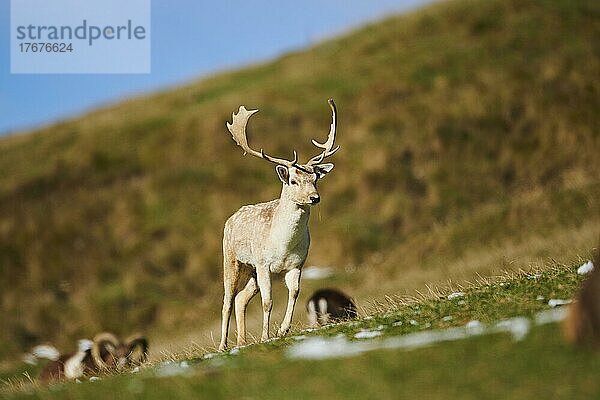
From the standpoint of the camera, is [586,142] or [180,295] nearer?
[180,295]

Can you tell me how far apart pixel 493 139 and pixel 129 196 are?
646 inches

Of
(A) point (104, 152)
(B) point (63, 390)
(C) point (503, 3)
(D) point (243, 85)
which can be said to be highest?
(C) point (503, 3)

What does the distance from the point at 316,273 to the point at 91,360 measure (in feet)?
48.4

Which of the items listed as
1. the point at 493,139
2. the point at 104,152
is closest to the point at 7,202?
the point at 104,152

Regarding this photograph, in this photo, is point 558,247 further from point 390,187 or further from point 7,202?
point 7,202

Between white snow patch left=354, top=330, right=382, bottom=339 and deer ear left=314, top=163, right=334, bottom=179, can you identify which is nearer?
white snow patch left=354, top=330, right=382, bottom=339

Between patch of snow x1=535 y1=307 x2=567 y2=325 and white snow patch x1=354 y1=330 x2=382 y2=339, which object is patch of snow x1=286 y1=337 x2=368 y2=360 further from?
patch of snow x1=535 y1=307 x2=567 y2=325

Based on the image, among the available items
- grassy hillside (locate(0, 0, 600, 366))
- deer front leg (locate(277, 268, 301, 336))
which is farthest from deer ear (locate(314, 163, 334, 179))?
grassy hillside (locate(0, 0, 600, 366))

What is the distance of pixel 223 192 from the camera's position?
41.3 m

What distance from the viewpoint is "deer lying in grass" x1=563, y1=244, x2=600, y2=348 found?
26.0 feet

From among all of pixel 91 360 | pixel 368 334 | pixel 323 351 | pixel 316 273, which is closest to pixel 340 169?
pixel 316 273

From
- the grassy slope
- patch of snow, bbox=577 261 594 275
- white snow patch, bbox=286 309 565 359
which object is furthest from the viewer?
patch of snow, bbox=577 261 594 275

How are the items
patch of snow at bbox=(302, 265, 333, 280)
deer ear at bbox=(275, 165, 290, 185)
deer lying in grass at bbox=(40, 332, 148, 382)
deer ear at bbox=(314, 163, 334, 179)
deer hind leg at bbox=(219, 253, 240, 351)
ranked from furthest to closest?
patch of snow at bbox=(302, 265, 333, 280) → deer lying in grass at bbox=(40, 332, 148, 382) → deer hind leg at bbox=(219, 253, 240, 351) → deer ear at bbox=(314, 163, 334, 179) → deer ear at bbox=(275, 165, 290, 185)

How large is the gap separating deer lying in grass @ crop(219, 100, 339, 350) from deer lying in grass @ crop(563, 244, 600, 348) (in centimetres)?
527
